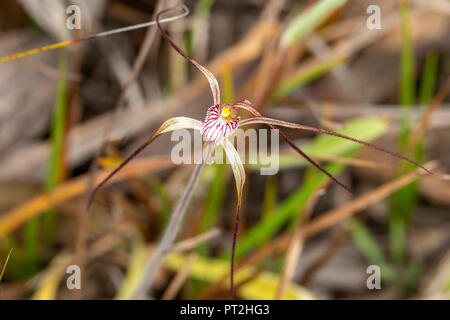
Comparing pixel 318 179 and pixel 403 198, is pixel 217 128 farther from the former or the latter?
pixel 403 198

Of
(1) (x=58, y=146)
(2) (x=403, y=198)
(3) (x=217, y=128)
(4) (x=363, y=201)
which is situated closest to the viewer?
(3) (x=217, y=128)

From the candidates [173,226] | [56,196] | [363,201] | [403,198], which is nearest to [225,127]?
[173,226]

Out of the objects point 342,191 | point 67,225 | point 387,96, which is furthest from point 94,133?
point 387,96

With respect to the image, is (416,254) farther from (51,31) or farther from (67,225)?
(51,31)

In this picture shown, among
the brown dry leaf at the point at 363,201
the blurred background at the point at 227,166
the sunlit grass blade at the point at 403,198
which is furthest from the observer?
the sunlit grass blade at the point at 403,198

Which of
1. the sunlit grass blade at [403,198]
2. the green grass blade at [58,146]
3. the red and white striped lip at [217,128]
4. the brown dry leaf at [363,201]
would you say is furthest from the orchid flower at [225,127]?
the sunlit grass blade at [403,198]

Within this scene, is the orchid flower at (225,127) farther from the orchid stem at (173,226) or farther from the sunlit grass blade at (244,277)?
the sunlit grass blade at (244,277)
